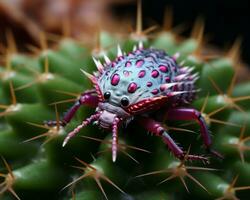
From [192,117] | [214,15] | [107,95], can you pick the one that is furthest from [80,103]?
[214,15]

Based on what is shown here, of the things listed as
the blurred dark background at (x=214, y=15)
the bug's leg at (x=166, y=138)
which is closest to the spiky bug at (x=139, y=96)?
the bug's leg at (x=166, y=138)

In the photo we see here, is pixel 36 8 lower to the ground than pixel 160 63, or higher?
higher

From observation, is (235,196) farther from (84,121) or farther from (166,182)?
(84,121)

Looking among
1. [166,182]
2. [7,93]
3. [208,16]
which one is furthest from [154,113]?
[208,16]

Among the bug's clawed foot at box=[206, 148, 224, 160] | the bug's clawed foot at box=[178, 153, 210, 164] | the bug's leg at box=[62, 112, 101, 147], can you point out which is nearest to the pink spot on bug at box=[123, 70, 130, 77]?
the bug's leg at box=[62, 112, 101, 147]

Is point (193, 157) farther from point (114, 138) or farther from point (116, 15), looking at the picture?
point (116, 15)
